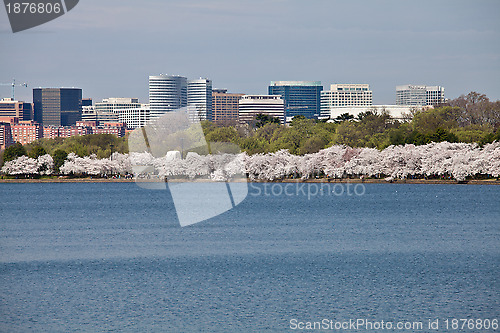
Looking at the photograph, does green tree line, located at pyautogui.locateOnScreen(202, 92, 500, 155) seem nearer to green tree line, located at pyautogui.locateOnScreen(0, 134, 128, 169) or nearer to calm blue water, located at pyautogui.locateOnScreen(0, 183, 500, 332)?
green tree line, located at pyautogui.locateOnScreen(0, 134, 128, 169)

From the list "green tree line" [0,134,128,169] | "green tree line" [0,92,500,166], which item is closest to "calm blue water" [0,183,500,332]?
"green tree line" [0,92,500,166]

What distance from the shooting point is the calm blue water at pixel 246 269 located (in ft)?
83.3

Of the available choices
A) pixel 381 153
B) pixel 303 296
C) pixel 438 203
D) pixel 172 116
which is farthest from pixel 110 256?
pixel 172 116

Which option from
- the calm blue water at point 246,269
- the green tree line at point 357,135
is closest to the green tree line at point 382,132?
the green tree line at point 357,135

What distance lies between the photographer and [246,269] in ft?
110

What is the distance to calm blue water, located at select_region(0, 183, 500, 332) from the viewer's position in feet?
83.3

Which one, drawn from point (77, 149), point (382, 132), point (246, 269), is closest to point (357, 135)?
point (382, 132)

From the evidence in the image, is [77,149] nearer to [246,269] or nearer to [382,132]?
[382,132]

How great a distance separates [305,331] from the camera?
2333cm

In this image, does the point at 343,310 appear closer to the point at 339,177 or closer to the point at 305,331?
the point at 305,331

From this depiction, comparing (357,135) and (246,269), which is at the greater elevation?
(357,135)

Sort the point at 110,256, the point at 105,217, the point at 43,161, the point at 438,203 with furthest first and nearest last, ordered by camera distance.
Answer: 1. the point at 43,161
2. the point at 438,203
3. the point at 105,217
4. the point at 110,256

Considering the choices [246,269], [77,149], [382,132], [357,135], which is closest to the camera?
[246,269]

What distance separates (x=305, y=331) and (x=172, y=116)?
356ft
